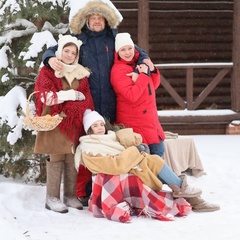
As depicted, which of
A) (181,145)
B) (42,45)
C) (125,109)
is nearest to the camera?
(125,109)

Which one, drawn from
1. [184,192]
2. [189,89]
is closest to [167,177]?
[184,192]

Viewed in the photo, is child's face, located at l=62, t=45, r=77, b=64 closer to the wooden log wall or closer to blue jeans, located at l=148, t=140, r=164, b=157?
blue jeans, located at l=148, t=140, r=164, b=157

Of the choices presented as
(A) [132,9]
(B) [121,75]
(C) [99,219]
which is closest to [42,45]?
(B) [121,75]

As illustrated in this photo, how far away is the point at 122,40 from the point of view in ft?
17.5

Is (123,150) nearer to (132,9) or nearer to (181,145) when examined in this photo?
(181,145)

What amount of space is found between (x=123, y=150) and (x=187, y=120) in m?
5.41

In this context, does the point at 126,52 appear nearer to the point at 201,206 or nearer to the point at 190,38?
the point at 201,206

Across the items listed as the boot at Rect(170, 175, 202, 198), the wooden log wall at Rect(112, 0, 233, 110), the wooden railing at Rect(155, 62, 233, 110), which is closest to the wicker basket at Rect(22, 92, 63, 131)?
the boot at Rect(170, 175, 202, 198)

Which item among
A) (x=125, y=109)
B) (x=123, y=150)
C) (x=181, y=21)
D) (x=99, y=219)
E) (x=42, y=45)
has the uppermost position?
(x=181, y=21)

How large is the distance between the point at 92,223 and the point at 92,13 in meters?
2.01

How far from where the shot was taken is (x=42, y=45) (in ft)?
19.6

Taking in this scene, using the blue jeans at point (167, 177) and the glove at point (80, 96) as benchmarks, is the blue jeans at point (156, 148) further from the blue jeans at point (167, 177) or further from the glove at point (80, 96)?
the glove at point (80, 96)

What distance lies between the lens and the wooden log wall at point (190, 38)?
41.9 ft

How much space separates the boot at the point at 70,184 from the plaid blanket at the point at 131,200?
30cm
